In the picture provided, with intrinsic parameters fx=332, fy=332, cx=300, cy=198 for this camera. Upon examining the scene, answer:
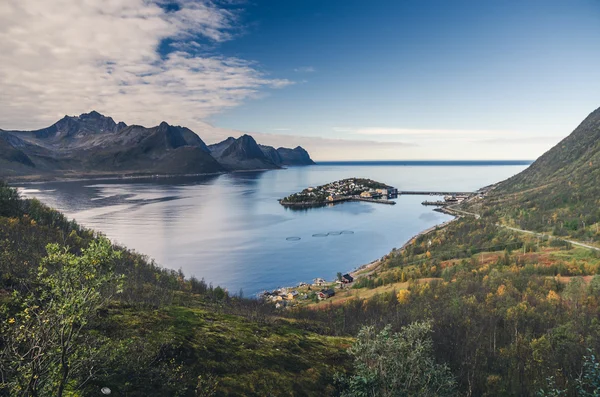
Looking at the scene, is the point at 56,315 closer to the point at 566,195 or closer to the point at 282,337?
the point at 282,337

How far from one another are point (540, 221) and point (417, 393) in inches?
4440

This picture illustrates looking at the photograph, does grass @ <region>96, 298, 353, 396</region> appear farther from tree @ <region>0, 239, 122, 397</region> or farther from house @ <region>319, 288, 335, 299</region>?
house @ <region>319, 288, 335, 299</region>

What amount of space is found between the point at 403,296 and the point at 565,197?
3958 inches

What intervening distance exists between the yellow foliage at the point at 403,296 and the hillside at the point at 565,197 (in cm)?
5783

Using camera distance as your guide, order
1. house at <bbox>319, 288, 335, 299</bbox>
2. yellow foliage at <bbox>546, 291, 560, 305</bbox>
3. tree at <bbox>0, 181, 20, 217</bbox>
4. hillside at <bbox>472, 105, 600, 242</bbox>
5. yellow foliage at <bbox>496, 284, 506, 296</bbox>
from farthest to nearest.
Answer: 1. hillside at <bbox>472, 105, 600, 242</bbox>
2. tree at <bbox>0, 181, 20, 217</bbox>
3. house at <bbox>319, 288, 335, 299</bbox>
4. yellow foliage at <bbox>496, 284, 506, 296</bbox>
5. yellow foliage at <bbox>546, 291, 560, 305</bbox>

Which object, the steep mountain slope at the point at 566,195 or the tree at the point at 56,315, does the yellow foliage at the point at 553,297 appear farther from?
the tree at the point at 56,315

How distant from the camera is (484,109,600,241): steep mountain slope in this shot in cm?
9353

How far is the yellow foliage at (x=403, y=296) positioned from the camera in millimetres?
53250

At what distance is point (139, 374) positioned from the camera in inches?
613

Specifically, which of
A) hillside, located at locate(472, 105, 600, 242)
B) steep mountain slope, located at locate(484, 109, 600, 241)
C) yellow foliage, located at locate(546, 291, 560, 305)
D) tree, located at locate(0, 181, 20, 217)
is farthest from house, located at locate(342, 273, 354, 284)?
tree, located at locate(0, 181, 20, 217)

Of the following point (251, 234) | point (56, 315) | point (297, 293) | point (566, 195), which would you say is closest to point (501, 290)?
point (297, 293)

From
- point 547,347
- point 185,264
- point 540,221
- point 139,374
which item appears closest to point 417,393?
point 139,374

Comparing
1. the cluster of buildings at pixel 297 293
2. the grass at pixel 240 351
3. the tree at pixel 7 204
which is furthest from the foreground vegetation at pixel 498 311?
the tree at pixel 7 204

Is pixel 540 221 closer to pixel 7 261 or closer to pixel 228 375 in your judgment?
pixel 228 375
